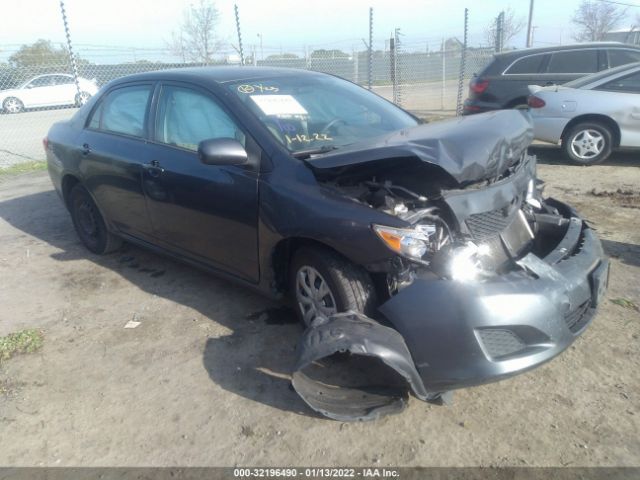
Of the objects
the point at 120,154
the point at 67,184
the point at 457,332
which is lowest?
the point at 457,332

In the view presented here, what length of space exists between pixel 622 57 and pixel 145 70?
35.6 ft

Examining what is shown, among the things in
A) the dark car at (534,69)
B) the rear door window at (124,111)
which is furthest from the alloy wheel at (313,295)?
the dark car at (534,69)

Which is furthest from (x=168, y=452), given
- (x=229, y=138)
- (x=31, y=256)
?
(x=31, y=256)

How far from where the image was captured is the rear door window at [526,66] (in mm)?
8750

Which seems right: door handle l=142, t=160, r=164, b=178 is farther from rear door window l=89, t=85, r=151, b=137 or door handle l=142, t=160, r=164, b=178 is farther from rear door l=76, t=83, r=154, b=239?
rear door window l=89, t=85, r=151, b=137

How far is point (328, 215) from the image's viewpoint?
2697 mm

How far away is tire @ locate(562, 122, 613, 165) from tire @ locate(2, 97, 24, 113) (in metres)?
19.4

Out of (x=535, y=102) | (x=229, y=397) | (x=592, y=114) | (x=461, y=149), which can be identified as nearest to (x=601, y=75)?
(x=592, y=114)

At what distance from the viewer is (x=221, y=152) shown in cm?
296

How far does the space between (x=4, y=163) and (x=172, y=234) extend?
26.8ft

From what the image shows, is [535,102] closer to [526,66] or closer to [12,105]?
[526,66]

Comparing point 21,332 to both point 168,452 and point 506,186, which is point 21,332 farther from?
point 506,186

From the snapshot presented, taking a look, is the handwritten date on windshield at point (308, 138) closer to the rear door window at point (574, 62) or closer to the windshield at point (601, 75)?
the windshield at point (601, 75)

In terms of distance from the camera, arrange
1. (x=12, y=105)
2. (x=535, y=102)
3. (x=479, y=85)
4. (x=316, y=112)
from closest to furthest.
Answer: (x=316, y=112), (x=535, y=102), (x=479, y=85), (x=12, y=105)
